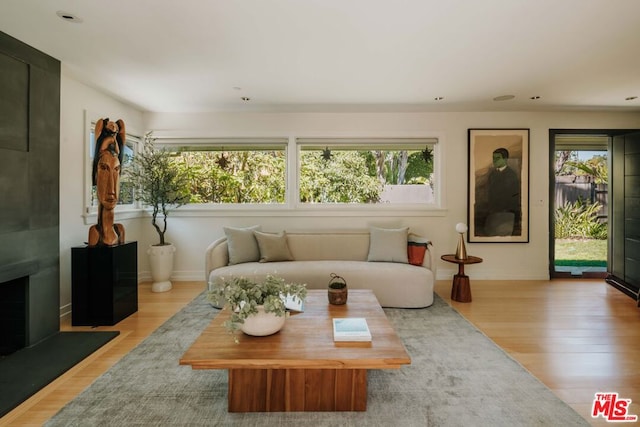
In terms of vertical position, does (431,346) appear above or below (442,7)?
below

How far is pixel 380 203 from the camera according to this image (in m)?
4.74

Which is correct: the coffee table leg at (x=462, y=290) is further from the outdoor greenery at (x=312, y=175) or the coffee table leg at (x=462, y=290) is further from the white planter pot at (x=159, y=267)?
the white planter pot at (x=159, y=267)

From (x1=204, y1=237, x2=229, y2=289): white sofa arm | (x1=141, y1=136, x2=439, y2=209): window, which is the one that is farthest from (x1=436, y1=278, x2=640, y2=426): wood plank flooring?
(x1=204, y1=237, x2=229, y2=289): white sofa arm

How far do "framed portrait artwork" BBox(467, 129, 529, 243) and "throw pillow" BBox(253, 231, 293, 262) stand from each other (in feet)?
9.06

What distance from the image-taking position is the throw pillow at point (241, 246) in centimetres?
379

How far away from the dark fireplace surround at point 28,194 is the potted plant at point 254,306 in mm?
1828

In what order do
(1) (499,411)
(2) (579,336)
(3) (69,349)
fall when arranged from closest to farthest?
1. (1) (499,411)
2. (3) (69,349)
3. (2) (579,336)

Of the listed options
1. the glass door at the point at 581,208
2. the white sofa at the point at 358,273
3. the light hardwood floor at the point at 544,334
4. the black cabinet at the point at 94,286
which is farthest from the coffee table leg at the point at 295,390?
the glass door at the point at 581,208

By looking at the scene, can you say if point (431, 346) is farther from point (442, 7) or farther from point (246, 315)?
point (442, 7)

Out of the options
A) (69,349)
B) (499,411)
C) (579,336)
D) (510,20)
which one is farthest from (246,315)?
(579,336)

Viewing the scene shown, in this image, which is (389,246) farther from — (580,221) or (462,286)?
(580,221)

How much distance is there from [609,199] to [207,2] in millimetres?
5466

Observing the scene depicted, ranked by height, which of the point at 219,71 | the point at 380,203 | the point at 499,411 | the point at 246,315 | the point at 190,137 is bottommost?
the point at 499,411

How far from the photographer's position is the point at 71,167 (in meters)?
3.30
